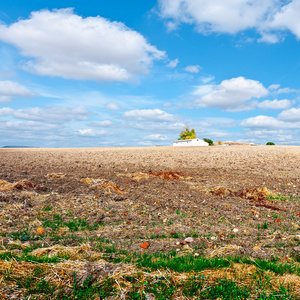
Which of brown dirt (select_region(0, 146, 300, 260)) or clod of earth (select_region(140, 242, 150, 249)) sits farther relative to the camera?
brown dirt (select_region(0, 146, 300, 260))

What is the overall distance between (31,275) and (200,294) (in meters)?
2.73

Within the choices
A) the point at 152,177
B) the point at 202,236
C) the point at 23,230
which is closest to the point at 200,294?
the point at 202,236

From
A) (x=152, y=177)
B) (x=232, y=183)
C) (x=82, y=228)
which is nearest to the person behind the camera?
(x=82, y=228)

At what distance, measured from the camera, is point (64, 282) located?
13.2 feet

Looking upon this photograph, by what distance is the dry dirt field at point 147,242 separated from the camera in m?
3.95

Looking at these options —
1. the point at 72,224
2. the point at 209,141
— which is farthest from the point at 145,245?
the point at 209,141

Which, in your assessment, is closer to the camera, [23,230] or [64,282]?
[64,282]

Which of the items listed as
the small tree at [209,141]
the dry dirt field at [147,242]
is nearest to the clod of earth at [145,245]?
the dry dirt field at [147,242]

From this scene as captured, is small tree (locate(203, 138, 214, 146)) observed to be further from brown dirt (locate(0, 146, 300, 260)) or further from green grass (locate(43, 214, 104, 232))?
green grass (locate(43, 214, 104, 232))

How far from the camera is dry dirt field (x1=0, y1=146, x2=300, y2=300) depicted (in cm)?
395

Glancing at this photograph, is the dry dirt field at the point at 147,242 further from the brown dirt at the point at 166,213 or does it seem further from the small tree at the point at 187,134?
the small tree at the point at 187,134

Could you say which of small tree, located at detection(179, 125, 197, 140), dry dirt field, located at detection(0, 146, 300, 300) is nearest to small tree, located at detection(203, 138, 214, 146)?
small tree, located at detection(179, 125, 197, 140)

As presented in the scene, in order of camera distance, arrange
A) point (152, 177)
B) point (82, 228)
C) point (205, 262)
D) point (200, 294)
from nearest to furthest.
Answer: point (200, 294), point (205, 262), point (82, 228), point (152, 177)

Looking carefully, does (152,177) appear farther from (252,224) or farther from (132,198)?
(252,224)
